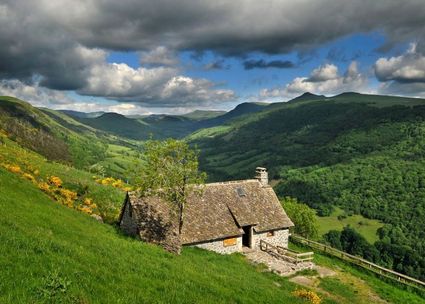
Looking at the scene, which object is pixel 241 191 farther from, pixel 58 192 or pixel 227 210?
pixel 58 192

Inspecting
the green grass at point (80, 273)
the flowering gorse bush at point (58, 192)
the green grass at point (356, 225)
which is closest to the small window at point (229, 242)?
the flowering gorse bush at point (58, 192)

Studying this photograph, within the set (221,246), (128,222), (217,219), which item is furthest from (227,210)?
(128,222)

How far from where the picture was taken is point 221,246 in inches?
1636

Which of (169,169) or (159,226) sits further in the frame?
(159,226)

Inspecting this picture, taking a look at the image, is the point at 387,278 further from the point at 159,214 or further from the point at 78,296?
the point at 78,296

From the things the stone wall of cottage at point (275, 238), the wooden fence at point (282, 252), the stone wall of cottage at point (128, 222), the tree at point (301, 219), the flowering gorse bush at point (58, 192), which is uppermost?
the flowering gorse bush at point (58, 192)

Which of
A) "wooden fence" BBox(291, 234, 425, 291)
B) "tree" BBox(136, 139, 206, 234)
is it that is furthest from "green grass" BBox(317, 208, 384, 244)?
"tree" BBox(136, 139, 206, 234)

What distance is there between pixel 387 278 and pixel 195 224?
23997 millimetres

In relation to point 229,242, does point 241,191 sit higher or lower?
higher

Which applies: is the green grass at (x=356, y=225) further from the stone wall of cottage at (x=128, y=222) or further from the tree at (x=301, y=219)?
the stone wall of cottage at (x=128, y=222)

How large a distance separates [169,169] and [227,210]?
46.1ft

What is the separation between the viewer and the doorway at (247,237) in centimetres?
4475

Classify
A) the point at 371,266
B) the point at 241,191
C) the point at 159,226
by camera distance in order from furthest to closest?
the point at 241,191 < the point at 371,266 < the point at 159,226

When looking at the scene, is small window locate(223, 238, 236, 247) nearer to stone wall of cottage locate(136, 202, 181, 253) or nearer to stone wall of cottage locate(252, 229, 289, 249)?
stone wall of cottage locate(252, 229, 289, 249)
